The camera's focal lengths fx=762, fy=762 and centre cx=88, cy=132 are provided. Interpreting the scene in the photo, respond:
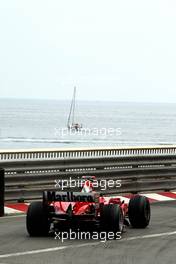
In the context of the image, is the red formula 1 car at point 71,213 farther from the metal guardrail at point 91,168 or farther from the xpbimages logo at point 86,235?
the metal guardrail at point 91,168

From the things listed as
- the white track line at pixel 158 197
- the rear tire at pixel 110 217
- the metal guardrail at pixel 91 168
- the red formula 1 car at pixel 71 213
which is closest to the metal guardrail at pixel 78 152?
the metal guardrail at pixel 91 168

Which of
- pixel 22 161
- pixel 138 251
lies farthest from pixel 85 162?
pixel 138 251

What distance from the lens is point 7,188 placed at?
15242mm

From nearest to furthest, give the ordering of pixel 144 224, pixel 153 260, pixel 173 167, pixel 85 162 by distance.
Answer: pixel 153 260, pixel 144 224, pixel 85 162, pixel 173 167

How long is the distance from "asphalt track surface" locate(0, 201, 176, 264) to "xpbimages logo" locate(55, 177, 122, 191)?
12.0 ft

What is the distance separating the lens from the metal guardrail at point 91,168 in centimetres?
1545

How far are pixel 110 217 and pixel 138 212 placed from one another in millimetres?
1097

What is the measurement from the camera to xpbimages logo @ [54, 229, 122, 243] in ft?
36.3

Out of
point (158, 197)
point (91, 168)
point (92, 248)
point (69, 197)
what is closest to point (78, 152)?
point (91, 168)

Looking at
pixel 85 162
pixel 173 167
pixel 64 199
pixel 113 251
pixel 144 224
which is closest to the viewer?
pixel 113 251

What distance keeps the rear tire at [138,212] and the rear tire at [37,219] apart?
1.49 metres

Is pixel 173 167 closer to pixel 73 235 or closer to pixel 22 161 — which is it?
pixel 22 161

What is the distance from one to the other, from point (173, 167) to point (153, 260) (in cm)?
910

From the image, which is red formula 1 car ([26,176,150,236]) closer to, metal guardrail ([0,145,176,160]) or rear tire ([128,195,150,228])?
rear tire ([128,195,150,228])
